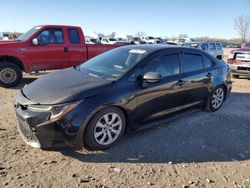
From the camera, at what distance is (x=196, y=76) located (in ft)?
17.6

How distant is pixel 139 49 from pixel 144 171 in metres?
2.30

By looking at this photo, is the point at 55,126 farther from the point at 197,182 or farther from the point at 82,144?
the point at 197,182

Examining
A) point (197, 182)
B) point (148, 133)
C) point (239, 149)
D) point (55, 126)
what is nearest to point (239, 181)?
point (197, 182)

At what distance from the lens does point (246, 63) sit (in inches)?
405

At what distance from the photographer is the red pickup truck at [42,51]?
8.53 metres

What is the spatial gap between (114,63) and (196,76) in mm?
1704

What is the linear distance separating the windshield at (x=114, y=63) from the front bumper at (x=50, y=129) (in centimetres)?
103

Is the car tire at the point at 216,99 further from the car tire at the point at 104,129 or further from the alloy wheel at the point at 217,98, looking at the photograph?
the car tire at the point at 104,129

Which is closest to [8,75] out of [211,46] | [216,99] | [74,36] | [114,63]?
[74,36]

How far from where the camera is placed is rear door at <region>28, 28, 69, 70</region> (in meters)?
8.86

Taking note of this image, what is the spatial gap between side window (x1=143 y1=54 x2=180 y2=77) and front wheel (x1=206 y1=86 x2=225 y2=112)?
53.4 inches

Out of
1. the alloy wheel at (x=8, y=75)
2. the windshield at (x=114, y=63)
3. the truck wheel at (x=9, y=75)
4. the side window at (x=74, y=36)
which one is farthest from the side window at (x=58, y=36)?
the windshield at (x=114, y=63)

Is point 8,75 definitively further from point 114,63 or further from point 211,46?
point 211,46

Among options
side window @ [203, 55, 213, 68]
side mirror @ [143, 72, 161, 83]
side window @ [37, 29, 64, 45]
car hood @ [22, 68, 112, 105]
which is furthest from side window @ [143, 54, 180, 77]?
side window @ [37, 29, 64, 45]
